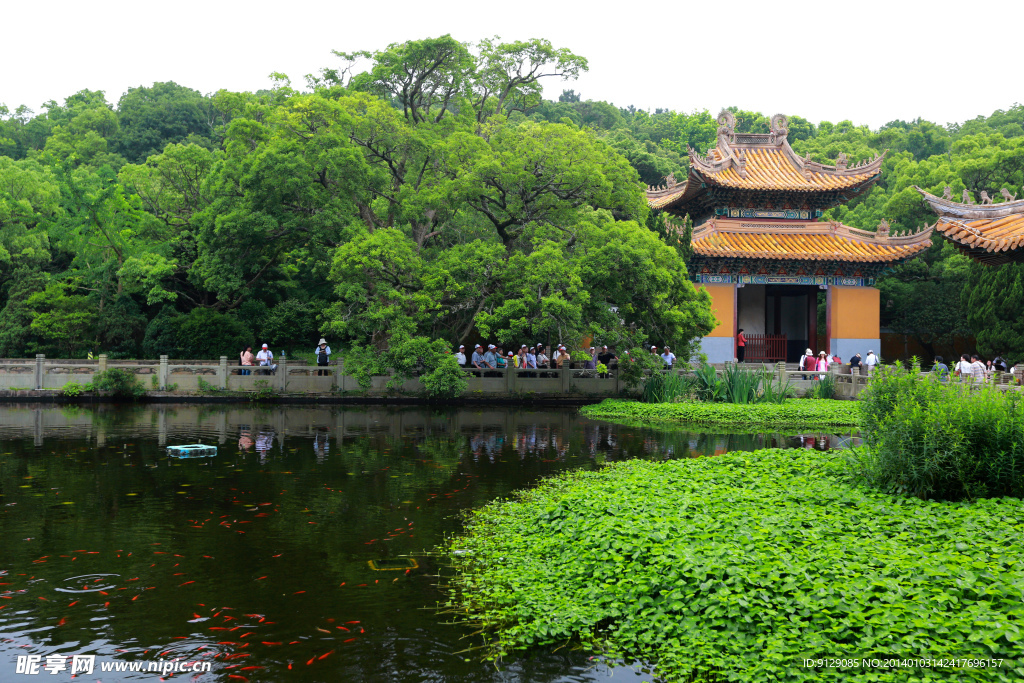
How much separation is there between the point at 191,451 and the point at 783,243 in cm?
2136

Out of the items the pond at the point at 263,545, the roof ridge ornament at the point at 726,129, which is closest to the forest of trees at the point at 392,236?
the roof ridge ornament at the point at 726,129

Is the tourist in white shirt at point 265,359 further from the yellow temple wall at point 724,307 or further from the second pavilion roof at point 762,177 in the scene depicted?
the second pavilion roof at point 762,177

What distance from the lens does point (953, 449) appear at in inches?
305

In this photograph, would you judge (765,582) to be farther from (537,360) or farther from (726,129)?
(726,129)

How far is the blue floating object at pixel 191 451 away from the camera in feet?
42.3

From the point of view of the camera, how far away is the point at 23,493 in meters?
9.81

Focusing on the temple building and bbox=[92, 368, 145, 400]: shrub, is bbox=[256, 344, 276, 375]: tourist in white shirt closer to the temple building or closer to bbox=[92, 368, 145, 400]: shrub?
bbox=[92, 368, 145, 400]: shrub

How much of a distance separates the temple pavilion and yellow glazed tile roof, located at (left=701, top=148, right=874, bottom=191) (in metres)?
0.04

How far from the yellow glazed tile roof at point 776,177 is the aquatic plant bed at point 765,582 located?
20.4 meters

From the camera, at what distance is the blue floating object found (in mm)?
12900

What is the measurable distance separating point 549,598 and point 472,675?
1214mm

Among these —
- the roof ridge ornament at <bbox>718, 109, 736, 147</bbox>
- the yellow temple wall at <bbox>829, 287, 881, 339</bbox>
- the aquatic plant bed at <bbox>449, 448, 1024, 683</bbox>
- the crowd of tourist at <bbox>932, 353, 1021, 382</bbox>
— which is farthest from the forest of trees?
the aquatic plant bed at <bbox>449, 448, 1024, 683</bbox>

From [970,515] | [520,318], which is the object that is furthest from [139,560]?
[520,318]

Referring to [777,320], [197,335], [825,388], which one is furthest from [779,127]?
[197,335]
